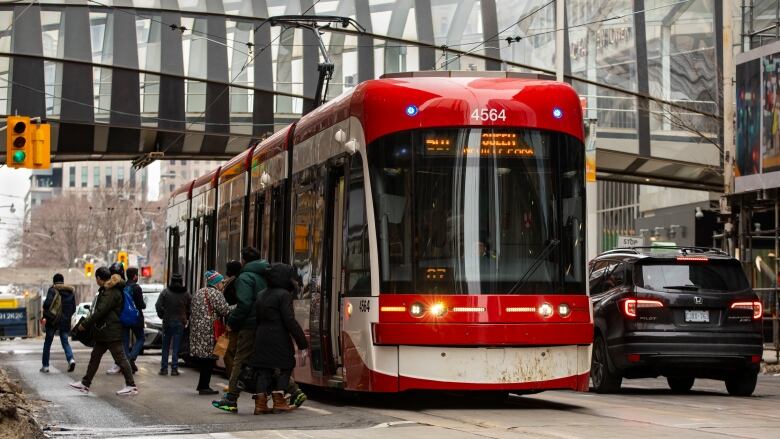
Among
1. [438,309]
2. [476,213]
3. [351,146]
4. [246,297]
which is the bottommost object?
[438,309]

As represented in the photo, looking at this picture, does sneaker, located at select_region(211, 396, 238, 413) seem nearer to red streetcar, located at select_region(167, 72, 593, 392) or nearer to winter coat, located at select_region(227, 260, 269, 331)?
winter coat, located at select_region(227, 260, 269, 331)

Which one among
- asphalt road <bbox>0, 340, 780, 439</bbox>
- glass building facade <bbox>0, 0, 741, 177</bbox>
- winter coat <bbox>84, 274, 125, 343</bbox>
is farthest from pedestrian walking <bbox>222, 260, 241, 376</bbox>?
glass building facade <bbox>0, 0, 741, 177</bbox>

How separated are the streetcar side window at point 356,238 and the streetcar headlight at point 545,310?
160 cm

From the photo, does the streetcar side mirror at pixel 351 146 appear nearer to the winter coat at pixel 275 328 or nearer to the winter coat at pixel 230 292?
the winter coat at pixel 275 328

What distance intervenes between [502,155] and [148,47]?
24.9 metres

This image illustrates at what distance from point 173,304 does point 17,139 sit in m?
4.88

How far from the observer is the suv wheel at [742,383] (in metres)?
17.9

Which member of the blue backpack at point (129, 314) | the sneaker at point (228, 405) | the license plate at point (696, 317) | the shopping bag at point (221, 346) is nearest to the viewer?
the sneaker at point (228, 405)

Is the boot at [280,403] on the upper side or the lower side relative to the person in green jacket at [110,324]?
lower

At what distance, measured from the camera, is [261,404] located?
553 inches

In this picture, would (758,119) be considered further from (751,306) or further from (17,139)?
(17,139)

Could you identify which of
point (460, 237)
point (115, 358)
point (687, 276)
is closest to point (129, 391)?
point (115, 358)

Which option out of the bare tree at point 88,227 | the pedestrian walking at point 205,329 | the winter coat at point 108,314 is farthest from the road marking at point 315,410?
the bare tree at point 88,227

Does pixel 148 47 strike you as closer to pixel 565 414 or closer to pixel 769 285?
pixel 769 285
